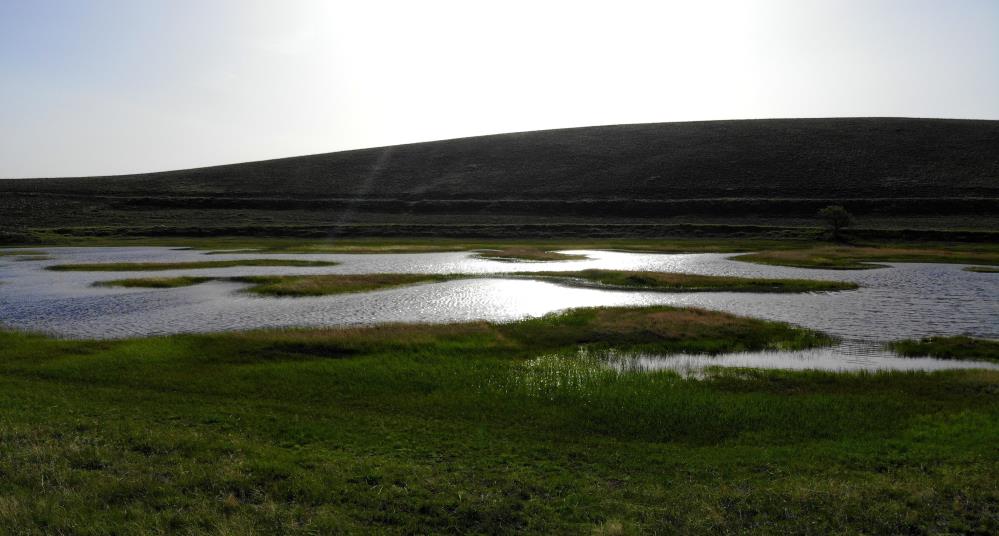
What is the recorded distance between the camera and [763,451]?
15.6 m

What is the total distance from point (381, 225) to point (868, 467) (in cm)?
10695

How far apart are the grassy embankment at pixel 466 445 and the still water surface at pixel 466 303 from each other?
26.4ft

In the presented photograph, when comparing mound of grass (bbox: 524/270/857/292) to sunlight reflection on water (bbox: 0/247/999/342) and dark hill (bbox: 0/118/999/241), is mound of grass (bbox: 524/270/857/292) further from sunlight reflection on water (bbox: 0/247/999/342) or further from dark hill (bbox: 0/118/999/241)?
dark hill (bbox: 0/118/999/241)

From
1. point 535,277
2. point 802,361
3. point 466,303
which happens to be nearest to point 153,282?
point 466,303

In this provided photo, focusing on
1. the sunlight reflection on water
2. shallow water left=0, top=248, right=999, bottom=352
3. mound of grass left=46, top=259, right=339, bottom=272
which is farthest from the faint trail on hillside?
the sunlight reflection on water

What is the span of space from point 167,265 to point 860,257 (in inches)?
2883

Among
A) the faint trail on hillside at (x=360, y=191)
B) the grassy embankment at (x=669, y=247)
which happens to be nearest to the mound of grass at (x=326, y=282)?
the grassy embankment at (x=669, y=247)

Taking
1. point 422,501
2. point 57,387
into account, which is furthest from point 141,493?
point 57,387

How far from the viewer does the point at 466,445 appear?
16.0m

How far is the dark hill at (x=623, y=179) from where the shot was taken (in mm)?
124438

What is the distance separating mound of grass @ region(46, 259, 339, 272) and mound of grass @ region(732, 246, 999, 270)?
47.0m

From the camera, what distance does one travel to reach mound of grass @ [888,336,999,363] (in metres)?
26.3

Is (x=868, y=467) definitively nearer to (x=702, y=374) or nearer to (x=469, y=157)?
(x=702, y=374)

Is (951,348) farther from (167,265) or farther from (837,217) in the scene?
(837,217)
